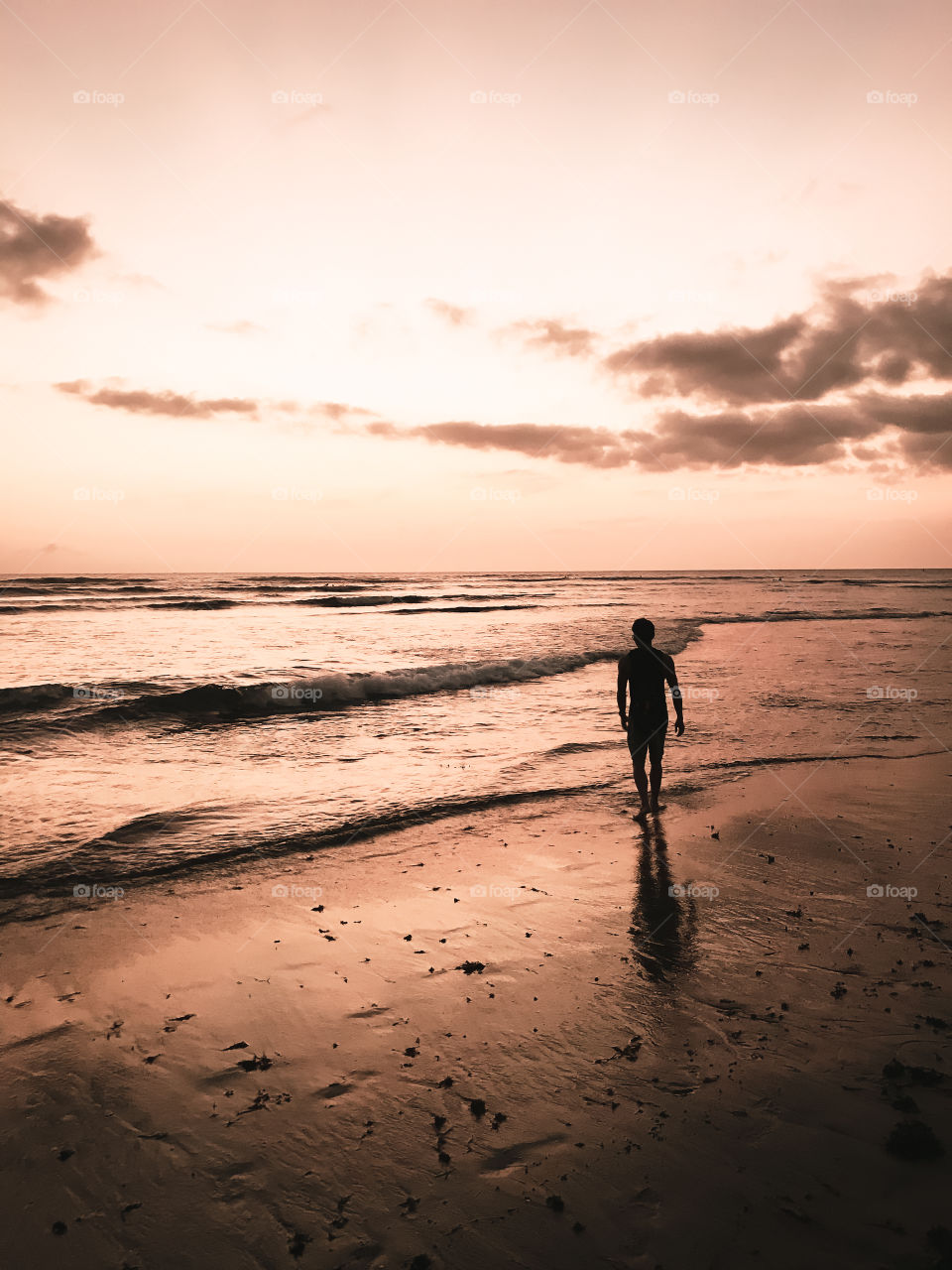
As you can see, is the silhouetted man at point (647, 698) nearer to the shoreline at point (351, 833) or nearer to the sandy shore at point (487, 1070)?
the shoreline at point (351, 833)

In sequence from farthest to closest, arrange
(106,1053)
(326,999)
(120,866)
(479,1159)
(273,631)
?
(273,631) < (120,866) < (326,999) < (106,1053) < (479,1159)

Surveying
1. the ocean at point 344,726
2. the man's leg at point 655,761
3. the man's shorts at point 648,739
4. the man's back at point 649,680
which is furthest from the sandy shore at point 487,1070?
the man's back at point 649,680

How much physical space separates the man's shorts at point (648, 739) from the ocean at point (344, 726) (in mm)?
809

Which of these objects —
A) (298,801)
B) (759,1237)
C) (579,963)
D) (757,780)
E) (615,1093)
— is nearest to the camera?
(759,1237)

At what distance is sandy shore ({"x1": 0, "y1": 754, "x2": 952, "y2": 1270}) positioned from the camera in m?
2.82

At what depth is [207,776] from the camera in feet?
32.2

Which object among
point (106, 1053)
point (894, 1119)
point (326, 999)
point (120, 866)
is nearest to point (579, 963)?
point (326, 999)

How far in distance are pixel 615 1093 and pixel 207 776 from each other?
24.9 ft

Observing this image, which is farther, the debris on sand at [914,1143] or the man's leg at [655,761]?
the man's leg at [655,761]

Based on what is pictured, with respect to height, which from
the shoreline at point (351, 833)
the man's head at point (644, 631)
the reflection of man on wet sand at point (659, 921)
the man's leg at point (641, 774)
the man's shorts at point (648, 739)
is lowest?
the reflection of man on wet sand at point (659, 921)

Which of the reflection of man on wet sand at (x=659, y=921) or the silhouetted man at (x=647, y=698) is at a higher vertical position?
the silhouetted man at (x=647, y=698)

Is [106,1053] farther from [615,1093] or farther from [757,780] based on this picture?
[757,780]

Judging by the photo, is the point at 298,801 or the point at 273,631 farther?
the point at 273,631

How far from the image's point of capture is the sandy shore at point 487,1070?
9.25ft
